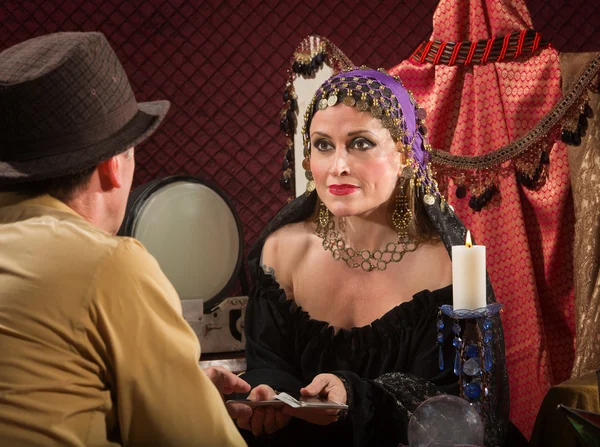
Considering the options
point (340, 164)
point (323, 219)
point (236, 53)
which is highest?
point (236, 53)

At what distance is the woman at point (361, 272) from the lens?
177cm

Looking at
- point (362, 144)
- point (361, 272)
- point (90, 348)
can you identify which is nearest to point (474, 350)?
point (361, 272)

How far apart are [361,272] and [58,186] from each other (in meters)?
0.89

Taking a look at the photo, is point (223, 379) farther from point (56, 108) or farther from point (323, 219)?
point (56, 108)

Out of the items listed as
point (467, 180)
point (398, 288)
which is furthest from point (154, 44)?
point (398, 288)

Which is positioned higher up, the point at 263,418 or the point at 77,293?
the point at 77,293

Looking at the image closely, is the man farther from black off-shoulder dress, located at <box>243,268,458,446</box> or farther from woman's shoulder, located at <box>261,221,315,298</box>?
woman's shoulder, located at <box>261,221,315,298</box>

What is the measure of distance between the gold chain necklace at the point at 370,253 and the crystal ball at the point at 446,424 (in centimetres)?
52

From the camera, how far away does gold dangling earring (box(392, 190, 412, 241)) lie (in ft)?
6.18

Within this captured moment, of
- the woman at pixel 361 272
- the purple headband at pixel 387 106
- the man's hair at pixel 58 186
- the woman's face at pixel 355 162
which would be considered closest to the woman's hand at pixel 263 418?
the woman at pixel 361 272

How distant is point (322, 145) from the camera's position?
186cm

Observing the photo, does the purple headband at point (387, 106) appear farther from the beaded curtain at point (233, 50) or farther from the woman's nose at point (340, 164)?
the beaded curtain at point (233, 50)

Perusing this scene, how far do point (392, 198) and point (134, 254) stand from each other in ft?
3.06

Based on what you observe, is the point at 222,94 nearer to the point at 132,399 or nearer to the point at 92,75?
the point at 92,75
